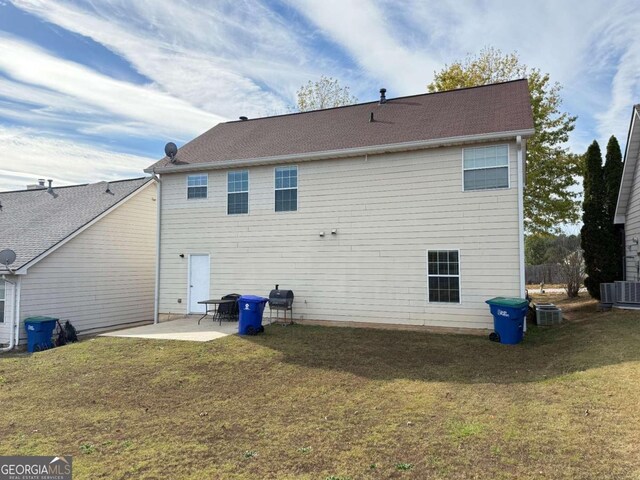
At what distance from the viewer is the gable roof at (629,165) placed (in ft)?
43.5

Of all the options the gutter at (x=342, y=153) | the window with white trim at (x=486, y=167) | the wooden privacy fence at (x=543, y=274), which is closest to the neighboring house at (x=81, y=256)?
the gutter at (x=342, y=153)

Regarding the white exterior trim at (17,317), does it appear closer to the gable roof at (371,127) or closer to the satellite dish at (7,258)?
the satellite dish at (7,258)

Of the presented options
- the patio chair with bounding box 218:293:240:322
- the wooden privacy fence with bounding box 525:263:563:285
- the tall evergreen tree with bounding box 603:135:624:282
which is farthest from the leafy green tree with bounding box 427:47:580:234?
the patio chair with bounding box 218:293:240:322

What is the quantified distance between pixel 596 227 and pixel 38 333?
1926 cm

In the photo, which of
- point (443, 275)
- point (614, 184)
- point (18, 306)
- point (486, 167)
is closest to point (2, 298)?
point (18, 306)

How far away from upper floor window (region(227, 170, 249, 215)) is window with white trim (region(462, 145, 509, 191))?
6.34 metres

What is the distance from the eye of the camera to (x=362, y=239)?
1090 centimetres

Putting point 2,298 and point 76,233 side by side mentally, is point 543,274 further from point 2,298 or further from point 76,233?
point 2,298

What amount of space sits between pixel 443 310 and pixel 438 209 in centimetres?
255

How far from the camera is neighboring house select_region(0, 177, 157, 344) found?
1180cm

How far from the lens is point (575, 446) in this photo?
12.0 feet

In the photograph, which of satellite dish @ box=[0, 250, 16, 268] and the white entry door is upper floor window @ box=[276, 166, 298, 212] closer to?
the white entry door

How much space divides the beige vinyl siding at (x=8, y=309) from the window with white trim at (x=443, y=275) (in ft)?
38.7

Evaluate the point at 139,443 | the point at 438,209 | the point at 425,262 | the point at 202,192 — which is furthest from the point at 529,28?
the point at 139,443
